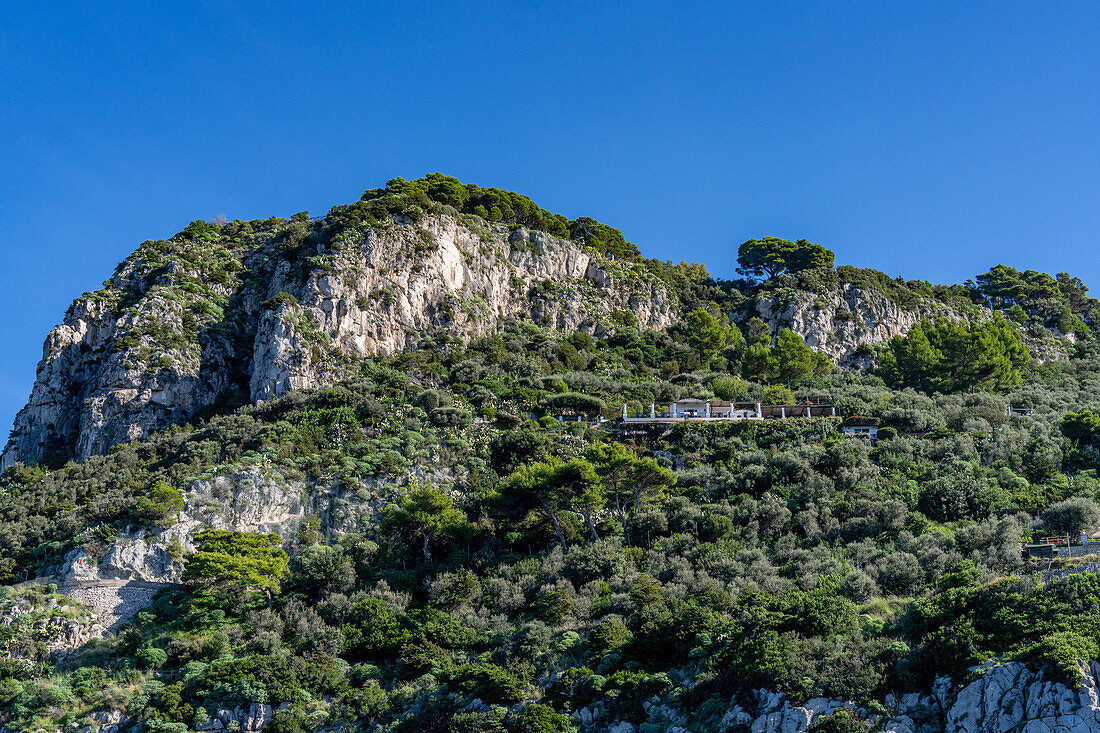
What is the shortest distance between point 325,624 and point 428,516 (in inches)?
249

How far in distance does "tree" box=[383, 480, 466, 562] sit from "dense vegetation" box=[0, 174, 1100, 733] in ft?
0.64

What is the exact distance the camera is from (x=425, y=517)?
1475 inches

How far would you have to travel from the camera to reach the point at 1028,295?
9031 centimetres

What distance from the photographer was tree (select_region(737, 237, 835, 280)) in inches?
3403

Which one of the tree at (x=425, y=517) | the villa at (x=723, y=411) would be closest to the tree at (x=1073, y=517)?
the villa at (x=723, y=411)

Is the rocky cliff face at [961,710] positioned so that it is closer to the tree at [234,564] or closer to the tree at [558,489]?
the tree at [558,489]

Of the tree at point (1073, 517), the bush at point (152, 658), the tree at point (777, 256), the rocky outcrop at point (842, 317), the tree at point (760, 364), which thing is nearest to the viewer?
the bush at point (152, 658)

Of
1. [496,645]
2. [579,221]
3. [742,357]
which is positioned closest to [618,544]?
[496,645]

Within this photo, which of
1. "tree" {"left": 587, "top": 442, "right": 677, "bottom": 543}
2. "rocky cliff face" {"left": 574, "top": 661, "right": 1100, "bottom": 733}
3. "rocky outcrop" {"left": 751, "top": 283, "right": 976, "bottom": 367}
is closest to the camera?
"rocky cliff face" {"left": 574, "top": 661, "right": 1100, "bottom": 733}

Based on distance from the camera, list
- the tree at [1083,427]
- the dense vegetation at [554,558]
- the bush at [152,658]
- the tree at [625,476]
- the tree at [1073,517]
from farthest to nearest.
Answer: the tree at [1083,427]
the tree at [625,476]
the tree at [1073,517]
the bush at [152,658]
the dense vegetation at [554,558]

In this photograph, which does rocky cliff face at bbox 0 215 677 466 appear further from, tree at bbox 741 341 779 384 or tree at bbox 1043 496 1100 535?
tree at bbox 1043 496 1100 535

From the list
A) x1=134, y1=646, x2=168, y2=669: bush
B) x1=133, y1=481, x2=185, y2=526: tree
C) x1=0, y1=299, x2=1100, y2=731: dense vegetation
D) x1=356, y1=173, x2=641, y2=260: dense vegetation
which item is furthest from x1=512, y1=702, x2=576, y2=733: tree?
x1=356, y1=173, x2=641, y2=260: dense vegetation

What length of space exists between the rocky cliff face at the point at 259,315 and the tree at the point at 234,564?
61.2 ft

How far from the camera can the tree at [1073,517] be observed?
109 ft
